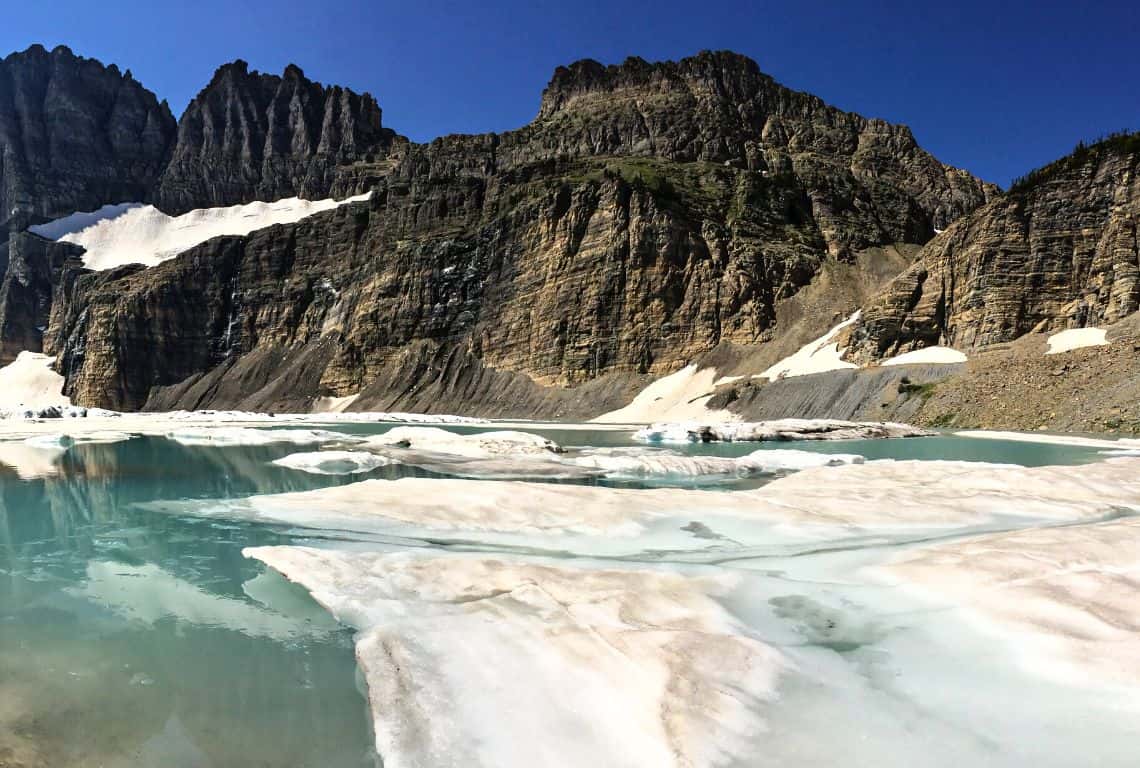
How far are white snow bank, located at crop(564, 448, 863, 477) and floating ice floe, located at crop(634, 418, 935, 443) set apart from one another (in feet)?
55.6

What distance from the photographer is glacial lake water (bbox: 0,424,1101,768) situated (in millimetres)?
5062

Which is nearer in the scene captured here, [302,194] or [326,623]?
[326,623]

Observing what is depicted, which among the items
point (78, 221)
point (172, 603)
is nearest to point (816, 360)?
Result: point (172, 603)

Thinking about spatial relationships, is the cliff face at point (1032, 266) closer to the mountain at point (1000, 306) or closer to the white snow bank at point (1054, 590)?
the mountain at point (1000, 306)

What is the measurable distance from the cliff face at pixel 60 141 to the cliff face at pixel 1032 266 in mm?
210080

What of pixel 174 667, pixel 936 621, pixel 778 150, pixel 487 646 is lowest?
pixel 174 667

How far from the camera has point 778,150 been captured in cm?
12706

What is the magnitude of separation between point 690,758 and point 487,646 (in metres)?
2.63

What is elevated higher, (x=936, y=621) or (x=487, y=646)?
(x=936, y=621)

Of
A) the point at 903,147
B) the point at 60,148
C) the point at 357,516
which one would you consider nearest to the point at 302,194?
the point at 60,148

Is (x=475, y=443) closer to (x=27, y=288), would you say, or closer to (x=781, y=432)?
(x=781, y=432)

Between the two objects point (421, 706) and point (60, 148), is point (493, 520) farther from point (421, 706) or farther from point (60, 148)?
point (60, 148)

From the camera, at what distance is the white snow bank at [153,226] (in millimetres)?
176500

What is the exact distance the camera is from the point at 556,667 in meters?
5.77
